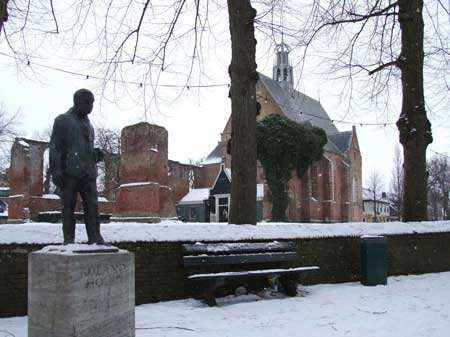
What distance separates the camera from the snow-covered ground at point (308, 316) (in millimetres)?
5906

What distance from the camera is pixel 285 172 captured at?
108ft

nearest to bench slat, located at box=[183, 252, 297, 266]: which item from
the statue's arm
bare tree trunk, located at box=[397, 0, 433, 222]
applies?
the statue's arm

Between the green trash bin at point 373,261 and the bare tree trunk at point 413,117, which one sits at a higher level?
the bare tree trunk at point 413,117

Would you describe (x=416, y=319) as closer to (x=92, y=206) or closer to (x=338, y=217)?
(x=92, y=206)

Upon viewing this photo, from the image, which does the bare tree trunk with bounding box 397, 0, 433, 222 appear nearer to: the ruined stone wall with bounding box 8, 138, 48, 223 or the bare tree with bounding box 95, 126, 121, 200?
the ruined stone wall with bounding box 8, 138, 48, 223

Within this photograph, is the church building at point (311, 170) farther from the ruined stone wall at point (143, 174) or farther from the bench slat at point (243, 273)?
the bench slat at point (243, 273)

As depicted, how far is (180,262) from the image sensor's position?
808cm

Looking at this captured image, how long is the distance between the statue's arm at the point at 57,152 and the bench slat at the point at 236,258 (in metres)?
3.03

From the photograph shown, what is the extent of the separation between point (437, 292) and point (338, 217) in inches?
1591

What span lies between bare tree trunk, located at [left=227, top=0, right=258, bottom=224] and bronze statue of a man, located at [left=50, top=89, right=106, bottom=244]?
5.22 m

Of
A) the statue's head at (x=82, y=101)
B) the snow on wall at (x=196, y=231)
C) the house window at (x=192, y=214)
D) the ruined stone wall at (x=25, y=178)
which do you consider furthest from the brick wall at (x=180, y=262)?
the house window at (x=192, y=214)

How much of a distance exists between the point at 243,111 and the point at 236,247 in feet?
11.8

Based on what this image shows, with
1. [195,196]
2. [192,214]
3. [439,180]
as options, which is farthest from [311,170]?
[439,180]

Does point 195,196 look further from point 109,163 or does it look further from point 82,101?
point 82,101
